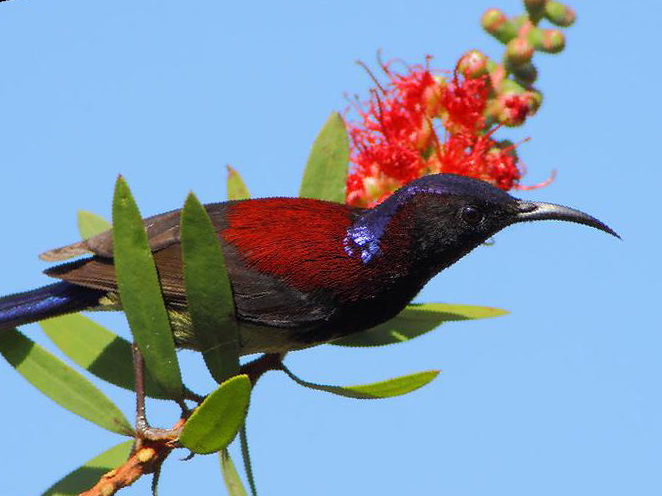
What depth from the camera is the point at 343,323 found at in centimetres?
351

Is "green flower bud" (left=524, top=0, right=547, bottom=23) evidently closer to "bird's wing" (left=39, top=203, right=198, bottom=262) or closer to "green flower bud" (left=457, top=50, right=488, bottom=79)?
"green flower bud" (left=457, top=50, right=488, bottom=79)

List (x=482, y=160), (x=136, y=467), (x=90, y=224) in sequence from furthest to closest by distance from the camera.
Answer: (x=90, y=224) → (x=482, y=160) → (x=136, y=467)

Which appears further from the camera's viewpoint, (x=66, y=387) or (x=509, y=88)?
(x=509, y=88)

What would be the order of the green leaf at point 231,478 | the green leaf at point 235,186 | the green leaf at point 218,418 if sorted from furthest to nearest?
the green leaf at point 235,186
the green leaf at point 231,478
the green leaf at point 218,418

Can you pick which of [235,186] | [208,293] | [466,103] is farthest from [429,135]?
[208,293]

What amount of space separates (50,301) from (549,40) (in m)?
1.91

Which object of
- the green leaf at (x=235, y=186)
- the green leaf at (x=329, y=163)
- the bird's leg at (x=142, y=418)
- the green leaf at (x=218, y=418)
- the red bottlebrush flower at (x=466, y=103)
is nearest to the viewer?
the green leaf at (x=218, y=418)

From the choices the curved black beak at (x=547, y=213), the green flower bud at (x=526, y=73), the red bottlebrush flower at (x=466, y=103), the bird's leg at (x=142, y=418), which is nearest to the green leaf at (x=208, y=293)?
the bird's leg at (x=142, y=418)

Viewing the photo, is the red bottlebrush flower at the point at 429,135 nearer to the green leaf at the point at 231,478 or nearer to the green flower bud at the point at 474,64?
the green flower bud at the point at 474,64

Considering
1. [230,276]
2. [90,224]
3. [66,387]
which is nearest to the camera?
[66,387]

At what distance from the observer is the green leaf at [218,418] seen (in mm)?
2631

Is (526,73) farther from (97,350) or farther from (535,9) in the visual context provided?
(97,350)

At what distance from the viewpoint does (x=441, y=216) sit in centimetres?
356

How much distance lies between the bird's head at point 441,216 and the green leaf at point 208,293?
2.22 ft
